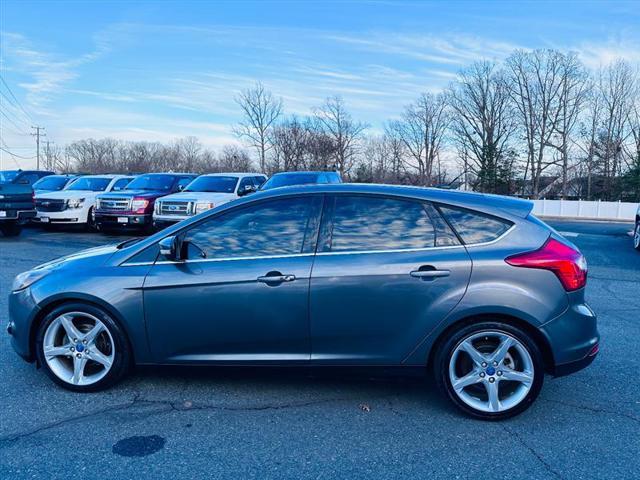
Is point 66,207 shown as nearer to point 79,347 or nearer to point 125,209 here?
point 125,209

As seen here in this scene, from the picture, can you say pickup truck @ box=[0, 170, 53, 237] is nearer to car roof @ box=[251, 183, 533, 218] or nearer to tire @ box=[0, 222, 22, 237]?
tire @ box=[0, 222, 22, 237]

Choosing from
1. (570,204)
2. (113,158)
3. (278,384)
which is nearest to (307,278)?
(278,384)

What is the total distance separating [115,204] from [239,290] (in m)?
12.0

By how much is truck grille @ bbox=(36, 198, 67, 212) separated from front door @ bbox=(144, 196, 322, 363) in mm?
13181

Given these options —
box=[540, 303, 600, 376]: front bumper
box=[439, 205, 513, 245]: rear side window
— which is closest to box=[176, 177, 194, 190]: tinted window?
box=[439, 205, 513, 245]: rear side window

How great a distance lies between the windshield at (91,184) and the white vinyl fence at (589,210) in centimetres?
2836

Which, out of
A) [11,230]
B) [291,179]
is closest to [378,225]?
[291,179]

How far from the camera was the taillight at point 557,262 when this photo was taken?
141 inches

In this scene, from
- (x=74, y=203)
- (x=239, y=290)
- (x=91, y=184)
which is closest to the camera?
(x=239, y=290)

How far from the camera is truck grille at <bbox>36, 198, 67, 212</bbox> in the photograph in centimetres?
1535

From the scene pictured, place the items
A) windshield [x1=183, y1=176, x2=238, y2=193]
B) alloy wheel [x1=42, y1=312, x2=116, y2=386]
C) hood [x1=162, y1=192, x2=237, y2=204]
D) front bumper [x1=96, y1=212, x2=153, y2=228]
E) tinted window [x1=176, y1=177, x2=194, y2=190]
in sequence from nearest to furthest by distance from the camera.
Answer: alloy wheel [x1=42, y1=312, x2=116, y2=386] < hood [x1=162, y1=192, x2=237, y2=204] < front bumper [x1=96, y1=212, x2=153, y2=228] < windshield [x1=183, y1=176, x2=238, y2=193] < tinted window [x1=176, y1=177, x2=194, y2=190]

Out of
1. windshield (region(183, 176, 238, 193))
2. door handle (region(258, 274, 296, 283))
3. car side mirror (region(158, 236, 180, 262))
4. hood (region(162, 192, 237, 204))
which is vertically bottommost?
door handle (region(258, 274, 296, 283))

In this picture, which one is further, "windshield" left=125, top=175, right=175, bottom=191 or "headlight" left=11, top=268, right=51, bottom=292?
"windshield" left=125, top=175, right=175, bottom=191

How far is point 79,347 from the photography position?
13.0 feet
